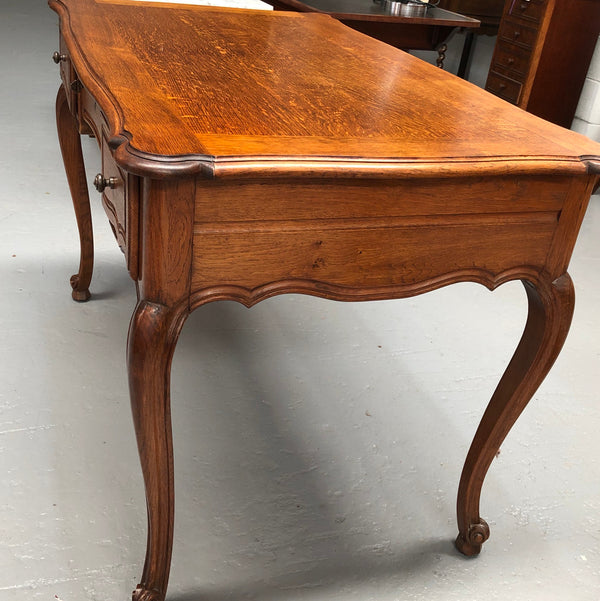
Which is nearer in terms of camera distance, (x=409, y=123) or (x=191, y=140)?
(x=191, y=140)

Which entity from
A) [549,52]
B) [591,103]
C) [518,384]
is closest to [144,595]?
[518,384]

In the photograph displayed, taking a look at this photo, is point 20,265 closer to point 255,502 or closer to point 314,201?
point 255,502

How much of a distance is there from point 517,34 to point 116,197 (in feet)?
11.6

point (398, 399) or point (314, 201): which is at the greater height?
point (314, 201)

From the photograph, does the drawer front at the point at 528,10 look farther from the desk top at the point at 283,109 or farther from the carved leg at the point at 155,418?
the carved leg at the point at 155,418

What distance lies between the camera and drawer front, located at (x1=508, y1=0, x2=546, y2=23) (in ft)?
12.7

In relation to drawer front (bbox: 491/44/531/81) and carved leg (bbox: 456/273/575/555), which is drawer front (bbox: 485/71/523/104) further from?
carved leg (bbox: 456/273/575/555)

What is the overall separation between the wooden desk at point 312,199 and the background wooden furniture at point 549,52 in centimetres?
281

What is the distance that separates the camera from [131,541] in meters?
1.38

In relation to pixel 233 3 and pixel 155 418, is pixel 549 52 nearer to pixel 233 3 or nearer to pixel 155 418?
pixel 233 3

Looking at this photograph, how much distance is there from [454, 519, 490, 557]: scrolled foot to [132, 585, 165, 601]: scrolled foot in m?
0.59

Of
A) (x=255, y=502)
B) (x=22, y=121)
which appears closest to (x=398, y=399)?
(x=255, y=502)

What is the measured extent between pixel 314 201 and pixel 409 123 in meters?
0.28

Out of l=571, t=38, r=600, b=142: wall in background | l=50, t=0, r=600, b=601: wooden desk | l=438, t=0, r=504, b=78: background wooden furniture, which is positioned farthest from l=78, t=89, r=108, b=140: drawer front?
l=438, t=0, r=504, b=78: background wooden furniture
